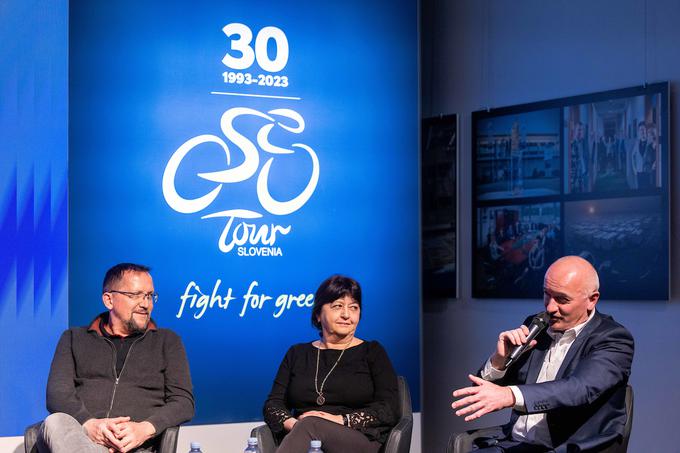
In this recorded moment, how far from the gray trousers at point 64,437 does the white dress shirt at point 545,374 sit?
5.30 feet

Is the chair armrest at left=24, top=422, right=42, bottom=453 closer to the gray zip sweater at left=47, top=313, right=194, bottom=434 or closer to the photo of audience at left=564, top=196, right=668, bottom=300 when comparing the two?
the gray zip sweater at left=47, top=313, right=194, bottom=434

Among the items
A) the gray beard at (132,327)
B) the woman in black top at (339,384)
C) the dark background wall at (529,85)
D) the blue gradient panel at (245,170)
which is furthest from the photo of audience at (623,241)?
the gray beard at (132,327)

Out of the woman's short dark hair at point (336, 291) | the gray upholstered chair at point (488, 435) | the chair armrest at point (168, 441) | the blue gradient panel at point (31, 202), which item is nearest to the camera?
the gray upholstered chair at point (488, 435)

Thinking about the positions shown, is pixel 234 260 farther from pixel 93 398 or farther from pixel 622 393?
pixel 622 393

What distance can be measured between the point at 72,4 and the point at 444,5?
2.73 m

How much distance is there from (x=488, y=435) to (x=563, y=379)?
53cm

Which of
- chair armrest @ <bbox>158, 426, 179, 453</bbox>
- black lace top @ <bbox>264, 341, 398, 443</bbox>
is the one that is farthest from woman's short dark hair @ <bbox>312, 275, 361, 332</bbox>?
chair armrest @ <bbox>158, 426, 179, 453</bbox>

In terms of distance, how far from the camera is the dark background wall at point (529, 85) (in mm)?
5469

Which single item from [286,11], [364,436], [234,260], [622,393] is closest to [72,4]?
[286,11]

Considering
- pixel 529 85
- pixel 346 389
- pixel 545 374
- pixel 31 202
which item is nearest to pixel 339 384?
pixel 346 389

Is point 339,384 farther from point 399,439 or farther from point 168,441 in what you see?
point 168,441

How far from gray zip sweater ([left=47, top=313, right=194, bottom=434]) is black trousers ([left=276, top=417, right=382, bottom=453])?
499mm

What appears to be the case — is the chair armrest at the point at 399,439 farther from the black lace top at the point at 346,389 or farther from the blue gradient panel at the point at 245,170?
the blue gradient panel at the point at 245,170

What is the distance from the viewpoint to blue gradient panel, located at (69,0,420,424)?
5.21 m
